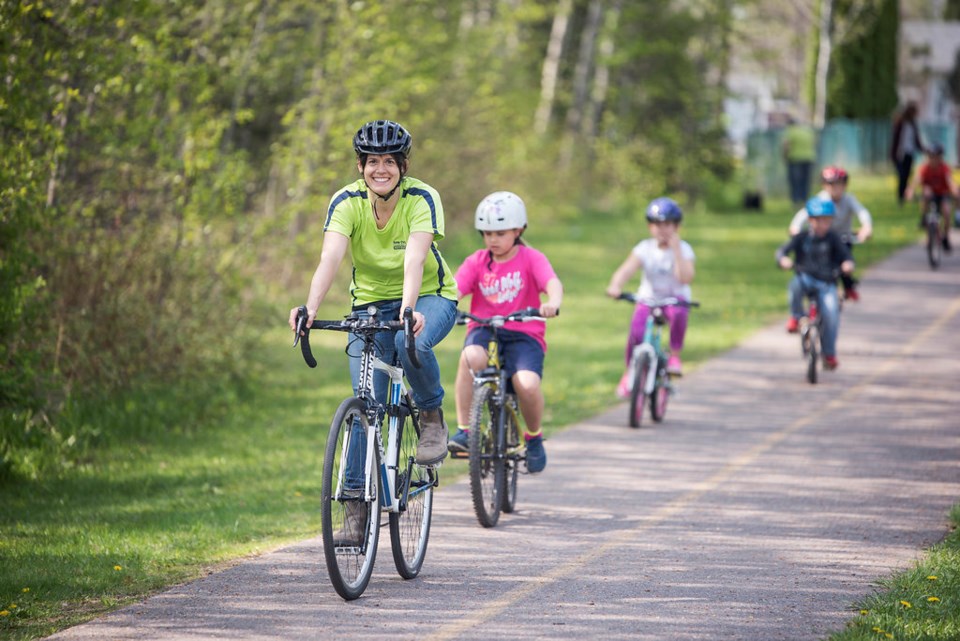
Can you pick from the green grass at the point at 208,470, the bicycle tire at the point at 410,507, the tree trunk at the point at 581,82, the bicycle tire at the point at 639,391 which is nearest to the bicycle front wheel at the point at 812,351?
the green grass at the point at 208,470

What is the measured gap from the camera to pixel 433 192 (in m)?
7.29

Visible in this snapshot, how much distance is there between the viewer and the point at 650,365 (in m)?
12.2

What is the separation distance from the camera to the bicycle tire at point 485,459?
8.40m

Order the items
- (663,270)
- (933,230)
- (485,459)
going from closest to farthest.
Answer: (485,459)
(663,270)
(933,230)

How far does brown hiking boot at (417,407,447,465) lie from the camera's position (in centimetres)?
761

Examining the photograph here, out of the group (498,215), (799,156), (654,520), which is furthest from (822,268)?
(799,156)

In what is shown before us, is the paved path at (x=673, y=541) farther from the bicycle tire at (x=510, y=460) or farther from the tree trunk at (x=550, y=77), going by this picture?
the tree trunk at (x=550, y=77)

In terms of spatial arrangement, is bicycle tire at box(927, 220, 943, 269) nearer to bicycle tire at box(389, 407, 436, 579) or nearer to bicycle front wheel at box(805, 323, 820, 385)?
bicycle front wheel at box(805, 323, 820, 385)

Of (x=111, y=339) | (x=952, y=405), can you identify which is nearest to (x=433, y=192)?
(x=111, y=339)

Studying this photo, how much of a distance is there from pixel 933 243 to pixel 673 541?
17.6 m

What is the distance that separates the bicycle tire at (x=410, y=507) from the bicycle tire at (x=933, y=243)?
60.8ft

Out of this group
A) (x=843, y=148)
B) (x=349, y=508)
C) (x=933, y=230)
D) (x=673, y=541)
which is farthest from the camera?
(x=843, y=148)

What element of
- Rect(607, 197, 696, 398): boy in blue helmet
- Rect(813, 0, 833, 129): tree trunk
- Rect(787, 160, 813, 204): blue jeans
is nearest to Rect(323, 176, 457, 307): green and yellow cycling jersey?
Rect(607, 197, 696, 398): boy in blue helmet

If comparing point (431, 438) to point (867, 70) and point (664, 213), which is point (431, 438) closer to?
point (664, 213)
